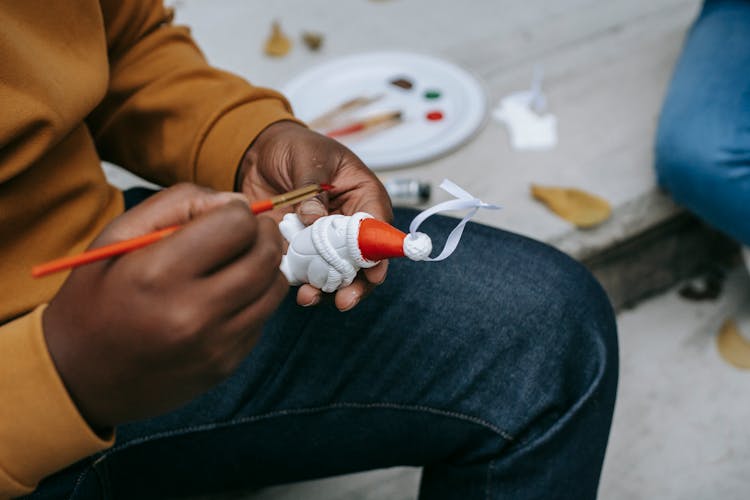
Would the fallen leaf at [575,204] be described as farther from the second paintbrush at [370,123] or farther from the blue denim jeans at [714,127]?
the second paintbrush at [370,123]

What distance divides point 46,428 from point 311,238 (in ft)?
0.70

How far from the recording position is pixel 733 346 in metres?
1.11

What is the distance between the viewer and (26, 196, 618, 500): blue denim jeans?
567mm

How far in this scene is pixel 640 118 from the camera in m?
1.28

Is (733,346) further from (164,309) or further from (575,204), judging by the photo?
(164,309)

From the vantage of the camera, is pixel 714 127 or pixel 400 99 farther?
pixel 400 99

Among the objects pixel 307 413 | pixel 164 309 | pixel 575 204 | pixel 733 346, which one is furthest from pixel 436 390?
pixel 733 346

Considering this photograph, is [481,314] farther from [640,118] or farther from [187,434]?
[640,118]

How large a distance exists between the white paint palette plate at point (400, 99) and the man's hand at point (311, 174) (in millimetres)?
545

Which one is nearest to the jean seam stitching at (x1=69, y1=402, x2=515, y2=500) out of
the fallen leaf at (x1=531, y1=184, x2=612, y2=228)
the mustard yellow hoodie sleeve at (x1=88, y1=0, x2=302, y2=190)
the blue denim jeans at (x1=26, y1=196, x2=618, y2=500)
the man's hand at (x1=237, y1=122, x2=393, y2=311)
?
the blue denim jeans at (x1=26, y1=196, x2=618, y2=500)

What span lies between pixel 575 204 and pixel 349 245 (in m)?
0.72

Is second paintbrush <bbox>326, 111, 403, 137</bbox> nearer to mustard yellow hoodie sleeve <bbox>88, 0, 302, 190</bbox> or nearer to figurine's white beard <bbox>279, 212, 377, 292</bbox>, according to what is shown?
mustard yellow hoodie sleeve <bbox>88, 0, 302, 190</bbox>

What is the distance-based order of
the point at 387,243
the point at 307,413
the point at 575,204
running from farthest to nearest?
the point at 575,204 → the point at 307,413 → the point at 387,243

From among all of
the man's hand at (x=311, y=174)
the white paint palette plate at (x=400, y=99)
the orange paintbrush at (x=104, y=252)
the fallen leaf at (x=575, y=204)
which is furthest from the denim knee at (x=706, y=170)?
the orange paintbrush at (x=104, y=252)
